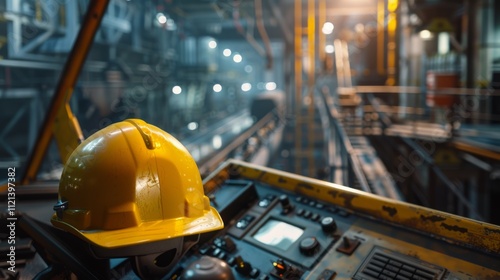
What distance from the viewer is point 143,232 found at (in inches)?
58.8

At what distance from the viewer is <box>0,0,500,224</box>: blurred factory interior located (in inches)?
287

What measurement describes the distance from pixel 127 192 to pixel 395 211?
125 cm

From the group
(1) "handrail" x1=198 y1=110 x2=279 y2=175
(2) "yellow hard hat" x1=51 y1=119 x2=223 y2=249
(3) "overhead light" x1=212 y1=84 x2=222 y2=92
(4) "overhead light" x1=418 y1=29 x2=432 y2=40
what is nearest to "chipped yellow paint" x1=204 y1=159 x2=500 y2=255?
(2) "yellow hard hat" x1=51 y1=119 x2=223 y2=249

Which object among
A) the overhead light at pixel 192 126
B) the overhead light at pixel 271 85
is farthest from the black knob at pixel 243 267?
the overhead light at pixel 271 85

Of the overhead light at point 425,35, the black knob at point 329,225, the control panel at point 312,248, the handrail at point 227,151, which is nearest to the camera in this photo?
the control panel at point 312,248

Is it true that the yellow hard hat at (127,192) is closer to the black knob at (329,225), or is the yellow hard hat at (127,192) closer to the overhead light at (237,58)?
the black knob at (329,225)

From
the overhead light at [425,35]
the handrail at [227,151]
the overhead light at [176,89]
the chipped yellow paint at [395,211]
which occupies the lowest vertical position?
the handrail at [227,151]

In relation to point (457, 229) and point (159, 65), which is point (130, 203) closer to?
point (457, 229)

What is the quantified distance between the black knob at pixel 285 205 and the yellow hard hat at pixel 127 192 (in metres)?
0.66

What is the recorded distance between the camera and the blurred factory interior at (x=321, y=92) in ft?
23.9

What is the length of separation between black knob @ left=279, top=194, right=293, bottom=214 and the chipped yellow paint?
0.11 m

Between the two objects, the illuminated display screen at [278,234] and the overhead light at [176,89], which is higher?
the overhead light at [176,89]

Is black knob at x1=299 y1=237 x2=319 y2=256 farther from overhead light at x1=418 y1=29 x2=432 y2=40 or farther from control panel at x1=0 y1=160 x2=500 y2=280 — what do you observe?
overhead light at x1=418 y1=29 x2=432 y2=40

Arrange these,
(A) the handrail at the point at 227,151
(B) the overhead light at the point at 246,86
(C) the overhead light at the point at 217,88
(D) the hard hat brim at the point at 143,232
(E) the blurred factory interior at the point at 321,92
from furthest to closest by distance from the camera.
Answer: (B) the overhead light at the point at 246,86 → (C) the overhead light at the point at 217,88 → (E) the blurred factory interior at the point at 321,92 → (A) the handrail at the point at 227,151 → (D) the hard hat brim at the point at 143,232
